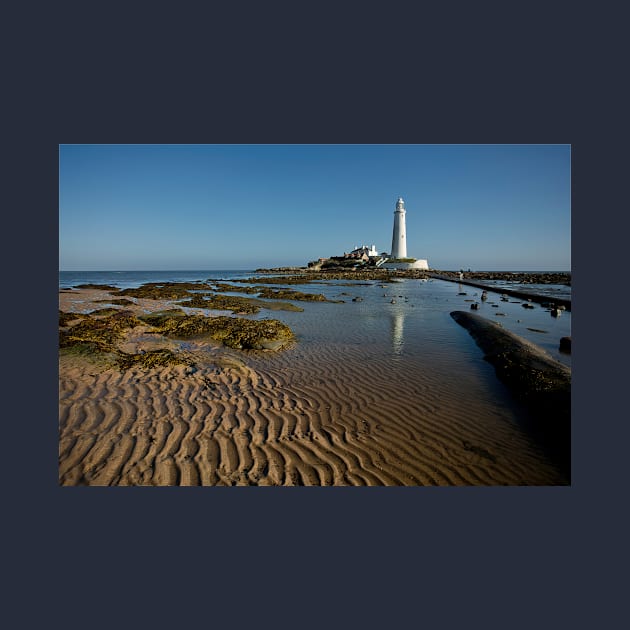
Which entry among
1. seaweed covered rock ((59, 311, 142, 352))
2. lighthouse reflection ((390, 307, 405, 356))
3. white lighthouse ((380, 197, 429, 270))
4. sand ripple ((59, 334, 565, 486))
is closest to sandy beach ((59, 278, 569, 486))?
sand ripple ((59, 334, 565, 486))

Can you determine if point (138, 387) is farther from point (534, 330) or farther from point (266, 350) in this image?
point (534, 330)

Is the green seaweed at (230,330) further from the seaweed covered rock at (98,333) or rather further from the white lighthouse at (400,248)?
the white lighthouse at (400,248)

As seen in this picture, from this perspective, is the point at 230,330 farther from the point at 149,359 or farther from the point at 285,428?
the point at 285,428

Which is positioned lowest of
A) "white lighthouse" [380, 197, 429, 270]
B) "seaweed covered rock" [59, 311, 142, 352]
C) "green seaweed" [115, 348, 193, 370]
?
"green seaweed" [115, 348, 193, 370]

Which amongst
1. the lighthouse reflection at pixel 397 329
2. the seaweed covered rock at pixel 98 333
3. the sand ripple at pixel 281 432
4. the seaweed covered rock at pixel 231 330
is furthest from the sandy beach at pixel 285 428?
the lighthouse reflection at pixel 397 329

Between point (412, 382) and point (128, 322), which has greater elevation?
point (128, 322)

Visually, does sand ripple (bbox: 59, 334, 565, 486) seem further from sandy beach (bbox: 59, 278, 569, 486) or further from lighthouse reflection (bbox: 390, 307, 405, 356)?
lighthouse reflection (bbox: 390, 307, 405, 356)

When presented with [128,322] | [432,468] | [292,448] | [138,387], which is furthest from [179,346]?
[432,468]
